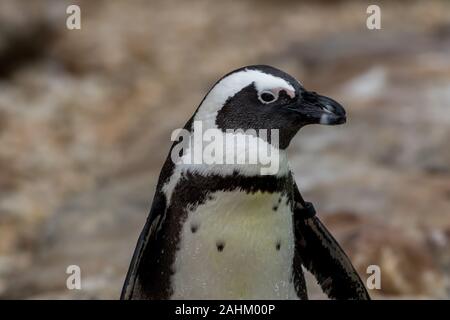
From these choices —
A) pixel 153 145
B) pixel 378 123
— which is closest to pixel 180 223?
pixel 378 123

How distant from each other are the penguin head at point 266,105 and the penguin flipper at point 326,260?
355 millimetres

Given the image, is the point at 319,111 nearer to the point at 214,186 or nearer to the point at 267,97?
the point at 267,97

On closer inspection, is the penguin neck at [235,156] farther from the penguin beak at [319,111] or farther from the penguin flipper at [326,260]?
the penguin flipper at [326,260]

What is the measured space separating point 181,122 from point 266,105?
3550mm

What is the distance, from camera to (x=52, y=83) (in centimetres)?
765

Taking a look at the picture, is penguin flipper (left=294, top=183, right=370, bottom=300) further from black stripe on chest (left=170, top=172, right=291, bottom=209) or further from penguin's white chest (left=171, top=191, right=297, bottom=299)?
black stripe on chest (left=170, top=172, right=291, bottom=209)

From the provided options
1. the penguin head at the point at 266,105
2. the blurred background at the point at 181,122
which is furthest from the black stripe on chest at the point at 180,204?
the blurred background at the point at 181,122

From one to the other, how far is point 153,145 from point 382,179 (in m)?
1.62

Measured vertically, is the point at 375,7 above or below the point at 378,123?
above

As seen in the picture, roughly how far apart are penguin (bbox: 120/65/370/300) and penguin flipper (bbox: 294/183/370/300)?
12 cm

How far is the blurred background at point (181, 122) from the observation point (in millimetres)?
3887

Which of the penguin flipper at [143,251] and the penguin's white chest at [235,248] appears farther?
the penguin flipper at [143,251]
